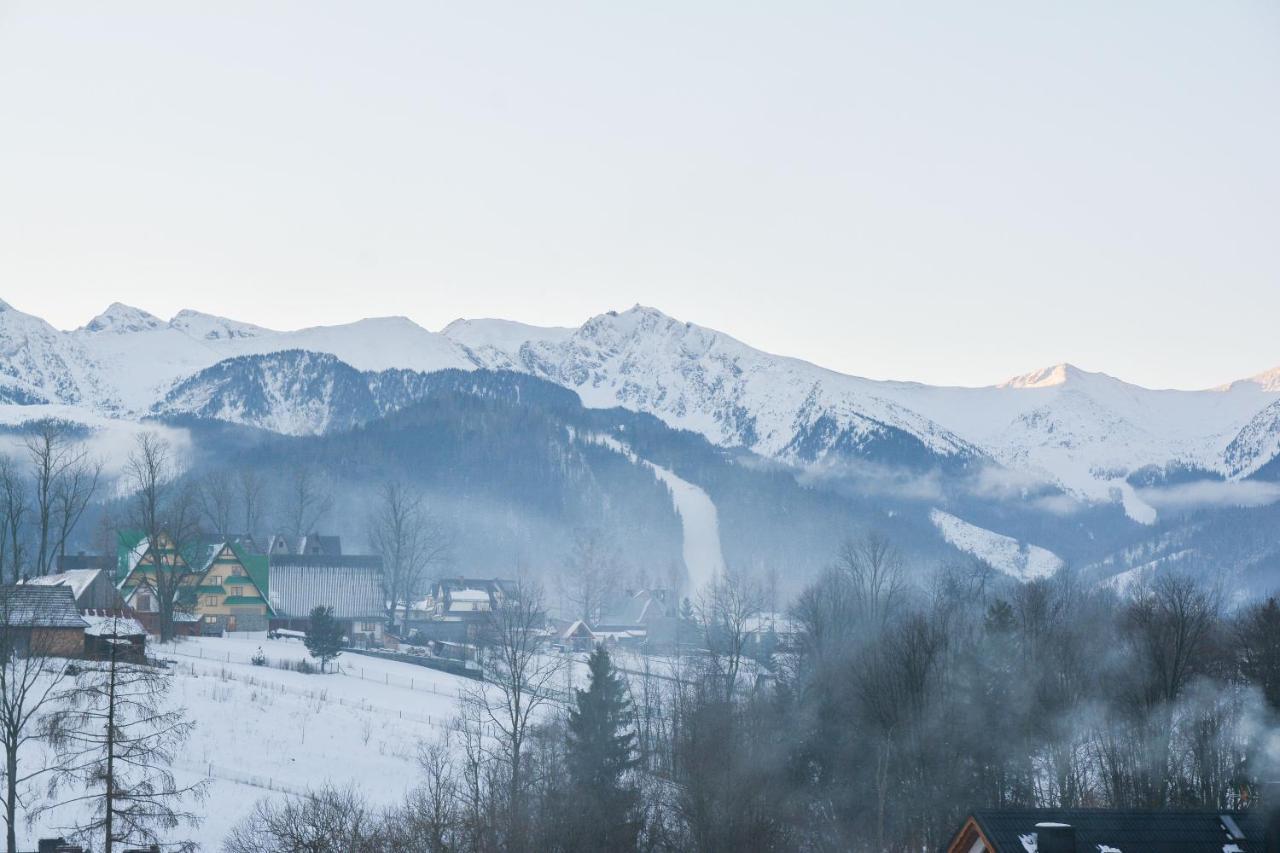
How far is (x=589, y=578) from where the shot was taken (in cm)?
15575

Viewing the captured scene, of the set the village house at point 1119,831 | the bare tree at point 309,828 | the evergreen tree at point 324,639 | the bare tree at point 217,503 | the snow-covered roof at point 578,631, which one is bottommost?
the bare tree at point 309,828

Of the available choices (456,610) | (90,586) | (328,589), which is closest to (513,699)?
(90,586)

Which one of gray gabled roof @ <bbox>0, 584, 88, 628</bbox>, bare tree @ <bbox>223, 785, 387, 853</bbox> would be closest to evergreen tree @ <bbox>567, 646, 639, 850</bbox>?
bare tree @ <bbox>223, 785, 387, 853</bbox>

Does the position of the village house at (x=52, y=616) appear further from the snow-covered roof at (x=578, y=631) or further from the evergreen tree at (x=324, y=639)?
the snow-covered roof at (x=578, y=631)

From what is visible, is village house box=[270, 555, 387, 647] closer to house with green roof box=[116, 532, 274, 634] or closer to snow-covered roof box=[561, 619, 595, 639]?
house with green roof box=[116, 532, 274, 634]

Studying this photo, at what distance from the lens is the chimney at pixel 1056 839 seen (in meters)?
32.0

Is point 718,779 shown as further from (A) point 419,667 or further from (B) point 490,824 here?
(A) point 419,667

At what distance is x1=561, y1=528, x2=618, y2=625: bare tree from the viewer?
15225 centimetres

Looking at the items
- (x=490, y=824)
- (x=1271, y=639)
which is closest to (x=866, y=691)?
(x=1271, y=639)

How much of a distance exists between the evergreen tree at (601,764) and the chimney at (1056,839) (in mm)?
17211

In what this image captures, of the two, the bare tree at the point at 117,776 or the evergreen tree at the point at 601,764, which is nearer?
the bare tree at the point at 117,776

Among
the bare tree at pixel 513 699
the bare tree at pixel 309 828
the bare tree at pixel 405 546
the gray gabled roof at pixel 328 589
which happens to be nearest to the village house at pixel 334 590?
the gray gabled roof at pixel 328 589

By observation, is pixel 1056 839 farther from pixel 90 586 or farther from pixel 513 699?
pixel 90 586

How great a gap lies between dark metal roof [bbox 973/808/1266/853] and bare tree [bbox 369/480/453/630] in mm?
83647
